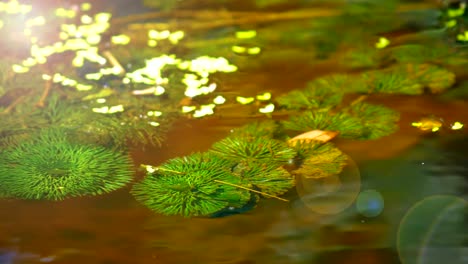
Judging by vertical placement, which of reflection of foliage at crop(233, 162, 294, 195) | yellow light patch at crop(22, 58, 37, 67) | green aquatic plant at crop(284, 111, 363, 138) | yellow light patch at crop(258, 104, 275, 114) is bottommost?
reflection of foliage at crop(233, 162, 294, 195)

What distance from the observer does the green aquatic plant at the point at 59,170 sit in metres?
1.46

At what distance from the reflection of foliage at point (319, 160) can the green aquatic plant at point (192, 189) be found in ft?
0.59

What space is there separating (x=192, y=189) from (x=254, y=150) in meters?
0.23

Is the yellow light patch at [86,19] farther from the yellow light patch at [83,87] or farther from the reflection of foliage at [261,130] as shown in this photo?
the reflection of foliage at [261,130]

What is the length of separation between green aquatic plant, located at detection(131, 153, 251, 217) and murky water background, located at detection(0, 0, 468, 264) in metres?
0.03

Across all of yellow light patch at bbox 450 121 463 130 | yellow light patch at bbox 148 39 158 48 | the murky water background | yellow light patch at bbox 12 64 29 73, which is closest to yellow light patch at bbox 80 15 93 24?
yellow light patch at bbox 148 39 158 48

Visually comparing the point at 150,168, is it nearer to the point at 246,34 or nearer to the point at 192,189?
the point at 192,189

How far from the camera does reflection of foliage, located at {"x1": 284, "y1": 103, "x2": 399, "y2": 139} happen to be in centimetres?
165

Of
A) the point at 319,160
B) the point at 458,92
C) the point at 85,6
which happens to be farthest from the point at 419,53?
the point at 85,6

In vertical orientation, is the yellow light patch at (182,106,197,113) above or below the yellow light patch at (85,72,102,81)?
below

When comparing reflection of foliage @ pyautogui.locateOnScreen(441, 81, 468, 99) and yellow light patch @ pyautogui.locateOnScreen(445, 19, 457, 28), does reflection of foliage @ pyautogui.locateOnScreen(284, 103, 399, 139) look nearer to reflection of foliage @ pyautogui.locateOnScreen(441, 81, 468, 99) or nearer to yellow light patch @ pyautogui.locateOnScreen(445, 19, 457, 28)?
reflection of foliage @ pyautogui.locateOnScreen(441, 81, 468, 99)

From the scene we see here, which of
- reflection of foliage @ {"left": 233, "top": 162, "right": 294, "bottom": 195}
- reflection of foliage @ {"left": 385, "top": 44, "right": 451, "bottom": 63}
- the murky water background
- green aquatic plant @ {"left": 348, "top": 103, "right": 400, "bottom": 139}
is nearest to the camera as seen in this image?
the murky water background

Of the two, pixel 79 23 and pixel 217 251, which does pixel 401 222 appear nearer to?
pixel 217 251

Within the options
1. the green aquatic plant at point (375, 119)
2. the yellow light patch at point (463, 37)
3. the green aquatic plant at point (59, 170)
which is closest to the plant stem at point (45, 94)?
the green aquatic plant at point (59, 170)
